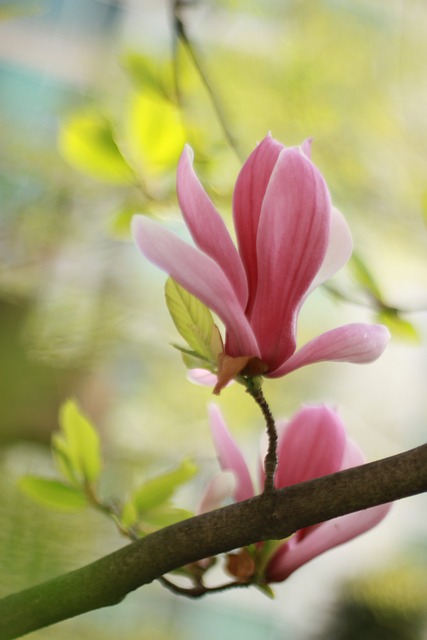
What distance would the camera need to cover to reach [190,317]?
0.13 metres

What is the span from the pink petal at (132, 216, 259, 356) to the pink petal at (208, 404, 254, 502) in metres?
0.04

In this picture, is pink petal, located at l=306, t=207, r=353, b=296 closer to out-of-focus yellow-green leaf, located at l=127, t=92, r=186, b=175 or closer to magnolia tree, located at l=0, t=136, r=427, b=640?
magnolia tree, located at l=0, t=136, r=427, b=640

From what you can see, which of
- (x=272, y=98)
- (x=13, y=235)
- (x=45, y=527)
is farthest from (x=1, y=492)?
(x=272, y=98)

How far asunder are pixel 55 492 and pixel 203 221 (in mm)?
100

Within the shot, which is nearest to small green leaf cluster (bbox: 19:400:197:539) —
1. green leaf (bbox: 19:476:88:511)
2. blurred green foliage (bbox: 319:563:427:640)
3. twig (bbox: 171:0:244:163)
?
green leaf (bbox: 19:476:88:511)

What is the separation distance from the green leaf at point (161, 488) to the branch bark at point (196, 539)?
66 mm

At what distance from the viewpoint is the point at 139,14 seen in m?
1.28

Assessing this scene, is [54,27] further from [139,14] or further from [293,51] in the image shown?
[293,51]

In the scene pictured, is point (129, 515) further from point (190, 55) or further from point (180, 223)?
point (180, 223)

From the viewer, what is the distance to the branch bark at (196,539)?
0.37 feet

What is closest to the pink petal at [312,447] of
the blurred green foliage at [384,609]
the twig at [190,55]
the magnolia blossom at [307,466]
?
the magnolia blossom at [307,466]

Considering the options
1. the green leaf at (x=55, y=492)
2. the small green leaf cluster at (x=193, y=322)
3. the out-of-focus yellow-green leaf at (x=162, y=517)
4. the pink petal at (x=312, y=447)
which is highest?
the small green leaf cluster at (x=193, y=322)

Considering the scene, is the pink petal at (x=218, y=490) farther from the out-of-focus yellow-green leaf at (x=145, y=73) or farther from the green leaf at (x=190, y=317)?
the out-of-focus yellow-green leaf at (x=145, y=73)

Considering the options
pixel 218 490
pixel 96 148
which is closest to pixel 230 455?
pixel 218 490
